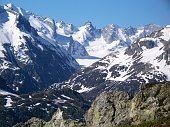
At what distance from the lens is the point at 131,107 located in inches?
5285

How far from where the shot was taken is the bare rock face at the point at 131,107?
410 ft

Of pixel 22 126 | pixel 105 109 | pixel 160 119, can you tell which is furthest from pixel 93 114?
pixel 160 119

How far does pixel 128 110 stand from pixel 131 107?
263 cm

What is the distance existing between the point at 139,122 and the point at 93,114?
2665 centimetres

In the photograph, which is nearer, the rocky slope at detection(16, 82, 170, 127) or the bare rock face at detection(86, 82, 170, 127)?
the rocky slope at detection(16, 82, 170, 127)

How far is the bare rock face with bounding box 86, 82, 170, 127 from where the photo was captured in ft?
410

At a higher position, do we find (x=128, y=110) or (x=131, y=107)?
(x=131, y=107)

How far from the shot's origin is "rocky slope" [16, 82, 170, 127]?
124 m

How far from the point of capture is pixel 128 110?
136625 millimetres

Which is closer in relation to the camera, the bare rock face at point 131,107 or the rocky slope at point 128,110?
the rocky slope at point 128,110

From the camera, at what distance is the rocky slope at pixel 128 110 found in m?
124

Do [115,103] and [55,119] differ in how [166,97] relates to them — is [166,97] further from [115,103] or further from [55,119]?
[55,119]

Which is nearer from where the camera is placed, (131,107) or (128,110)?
(131,107)

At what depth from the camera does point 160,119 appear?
116 meters
